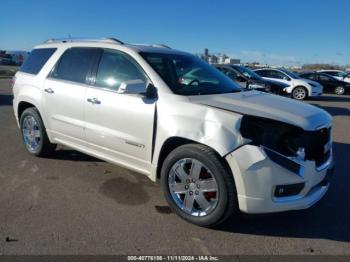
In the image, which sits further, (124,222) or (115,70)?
(115,70)

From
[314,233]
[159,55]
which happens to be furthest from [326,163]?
[159,55]

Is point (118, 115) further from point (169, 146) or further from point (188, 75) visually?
point (188, 75)

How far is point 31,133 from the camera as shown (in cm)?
583

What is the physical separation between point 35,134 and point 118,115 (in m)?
2.17

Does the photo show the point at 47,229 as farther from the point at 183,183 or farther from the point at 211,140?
the point at 211,140

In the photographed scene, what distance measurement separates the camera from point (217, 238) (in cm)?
350

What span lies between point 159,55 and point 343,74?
1055 inches

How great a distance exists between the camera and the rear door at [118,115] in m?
4.05

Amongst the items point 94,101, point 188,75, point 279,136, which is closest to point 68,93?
point 94,101

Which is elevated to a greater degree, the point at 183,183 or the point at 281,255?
the point at 183,183

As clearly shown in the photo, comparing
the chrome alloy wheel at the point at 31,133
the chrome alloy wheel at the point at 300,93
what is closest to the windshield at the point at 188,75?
the chrome alloy wheel at the point at 31,133

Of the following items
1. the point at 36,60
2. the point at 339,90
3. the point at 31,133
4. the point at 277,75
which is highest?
the point at 36,60

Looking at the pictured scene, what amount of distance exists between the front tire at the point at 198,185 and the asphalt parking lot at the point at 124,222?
155mm

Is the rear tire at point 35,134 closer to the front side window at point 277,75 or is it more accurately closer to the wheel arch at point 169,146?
the wheel arch at point 169,146
